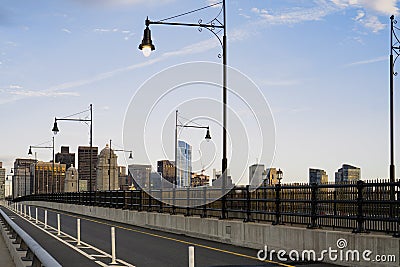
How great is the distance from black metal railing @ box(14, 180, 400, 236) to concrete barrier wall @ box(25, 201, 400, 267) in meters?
0.40

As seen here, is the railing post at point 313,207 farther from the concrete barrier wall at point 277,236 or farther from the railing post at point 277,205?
the railing post at point 277,205

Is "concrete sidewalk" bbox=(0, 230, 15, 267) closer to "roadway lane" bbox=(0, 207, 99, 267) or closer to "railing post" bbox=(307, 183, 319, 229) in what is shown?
"roadway lane" bbox=(0, 207, 99, 267)

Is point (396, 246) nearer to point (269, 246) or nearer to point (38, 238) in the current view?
point (269, 246)

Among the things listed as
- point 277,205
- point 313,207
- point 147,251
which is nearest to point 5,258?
point 147,251

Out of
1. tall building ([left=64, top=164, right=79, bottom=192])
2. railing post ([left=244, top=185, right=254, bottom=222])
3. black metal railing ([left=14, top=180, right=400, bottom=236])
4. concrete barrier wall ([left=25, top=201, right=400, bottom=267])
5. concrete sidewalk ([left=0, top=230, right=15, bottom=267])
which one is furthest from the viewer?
tall building ([left=64, top=164, right=79, bottom=192])

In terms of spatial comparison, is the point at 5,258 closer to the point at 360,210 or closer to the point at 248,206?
the point at 248,206

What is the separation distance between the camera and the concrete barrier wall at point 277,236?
14552 mm

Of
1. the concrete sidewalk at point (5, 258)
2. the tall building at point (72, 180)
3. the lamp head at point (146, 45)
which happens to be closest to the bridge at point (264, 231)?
the concrete sidewalk at point (5, 258)

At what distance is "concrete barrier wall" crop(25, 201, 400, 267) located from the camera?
14.6 meters

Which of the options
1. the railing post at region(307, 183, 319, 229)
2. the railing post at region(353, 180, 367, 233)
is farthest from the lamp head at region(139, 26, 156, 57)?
the railing post at region(353, 180, 367, 233)

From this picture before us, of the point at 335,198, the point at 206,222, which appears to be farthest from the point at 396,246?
the point at 206,222

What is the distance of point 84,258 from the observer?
18266mm

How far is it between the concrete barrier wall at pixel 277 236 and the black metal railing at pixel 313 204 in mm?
397

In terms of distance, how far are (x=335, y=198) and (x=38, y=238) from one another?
43.9 ft
